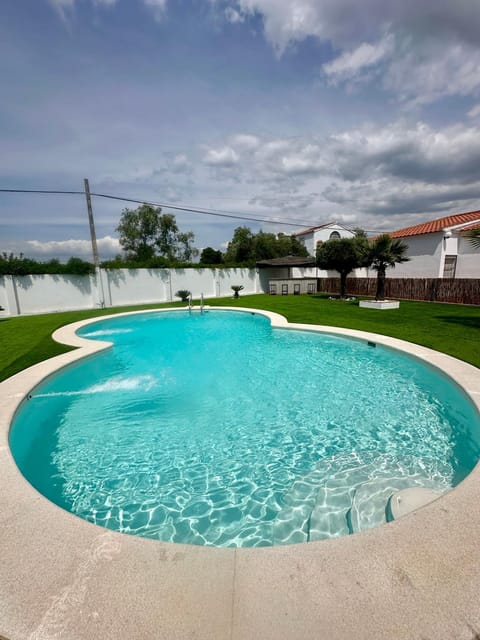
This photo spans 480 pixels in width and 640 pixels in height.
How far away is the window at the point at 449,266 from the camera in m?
19.7

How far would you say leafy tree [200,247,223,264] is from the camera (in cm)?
4591

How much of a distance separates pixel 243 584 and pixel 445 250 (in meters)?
23.3

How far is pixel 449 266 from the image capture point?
19.8 meters

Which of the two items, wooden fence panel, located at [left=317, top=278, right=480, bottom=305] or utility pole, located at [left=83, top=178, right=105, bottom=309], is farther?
utility pole, located at [left=83, top=178, right=105, bottom=309]

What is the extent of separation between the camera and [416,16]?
6738 mm

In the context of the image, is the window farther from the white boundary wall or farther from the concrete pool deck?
the concrete pool deck

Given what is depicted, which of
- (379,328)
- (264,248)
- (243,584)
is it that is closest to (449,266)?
(379,328)

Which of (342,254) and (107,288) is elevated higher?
(342,254)

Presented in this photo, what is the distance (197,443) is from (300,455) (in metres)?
1.54

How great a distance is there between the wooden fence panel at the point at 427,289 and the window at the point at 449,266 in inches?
172

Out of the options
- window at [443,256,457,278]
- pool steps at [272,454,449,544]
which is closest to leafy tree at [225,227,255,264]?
window at [443,256,457,278]

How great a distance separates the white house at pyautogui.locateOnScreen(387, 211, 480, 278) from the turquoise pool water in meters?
16.3

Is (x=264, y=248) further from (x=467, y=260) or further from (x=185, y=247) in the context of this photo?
(x=467, y=260)

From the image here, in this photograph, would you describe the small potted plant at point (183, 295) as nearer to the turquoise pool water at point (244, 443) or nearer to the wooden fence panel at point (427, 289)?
the wooden fence panel at point (427, 289)
